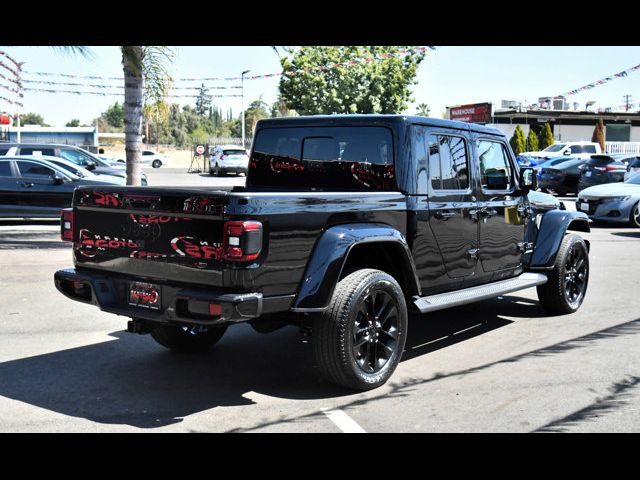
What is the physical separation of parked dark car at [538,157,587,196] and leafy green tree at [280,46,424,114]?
48.6 ft

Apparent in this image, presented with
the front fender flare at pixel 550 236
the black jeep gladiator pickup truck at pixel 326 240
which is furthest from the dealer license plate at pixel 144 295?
the front fender flare at pixel 550 236

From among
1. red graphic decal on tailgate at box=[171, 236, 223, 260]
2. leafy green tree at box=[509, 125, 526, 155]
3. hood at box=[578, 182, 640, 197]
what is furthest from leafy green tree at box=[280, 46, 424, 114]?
red graphic decal on tailgate at box=[171, 236, 223, 260]

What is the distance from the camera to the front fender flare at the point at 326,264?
4867 millimetres

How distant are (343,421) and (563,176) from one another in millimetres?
22094

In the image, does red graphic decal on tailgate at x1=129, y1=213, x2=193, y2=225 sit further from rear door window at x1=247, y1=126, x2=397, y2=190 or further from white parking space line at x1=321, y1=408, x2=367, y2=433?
rear door window at x1=247, y1=126, x2=397, y2=190

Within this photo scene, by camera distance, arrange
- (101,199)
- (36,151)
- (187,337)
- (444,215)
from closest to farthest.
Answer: (101,199) < (444,215) < (187,337) < (36,151)

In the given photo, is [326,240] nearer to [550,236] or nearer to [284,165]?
[284,165]

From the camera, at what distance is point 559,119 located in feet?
178

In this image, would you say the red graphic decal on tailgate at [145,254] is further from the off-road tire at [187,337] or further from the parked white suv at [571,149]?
the parked white suv at [571,149]

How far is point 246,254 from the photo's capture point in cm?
450

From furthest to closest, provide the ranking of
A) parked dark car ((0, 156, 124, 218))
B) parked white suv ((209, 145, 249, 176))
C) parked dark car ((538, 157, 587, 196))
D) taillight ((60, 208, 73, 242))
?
parked white suv ((209, 145, 249, 176)) < parked dark car ((538, 157, 587, 196)) < parked dark car ((0, 156, 124, 218)) < taillight ((60, 208, 73, 242))

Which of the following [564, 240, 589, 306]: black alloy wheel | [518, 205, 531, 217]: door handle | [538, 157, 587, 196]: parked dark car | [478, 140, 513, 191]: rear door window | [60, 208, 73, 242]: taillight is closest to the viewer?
[60, 208, 73, 242]: taillight

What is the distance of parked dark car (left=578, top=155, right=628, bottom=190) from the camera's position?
2132cm

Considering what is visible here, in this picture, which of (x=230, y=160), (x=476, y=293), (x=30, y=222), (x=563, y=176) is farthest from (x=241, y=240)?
(x=230, y=160)
